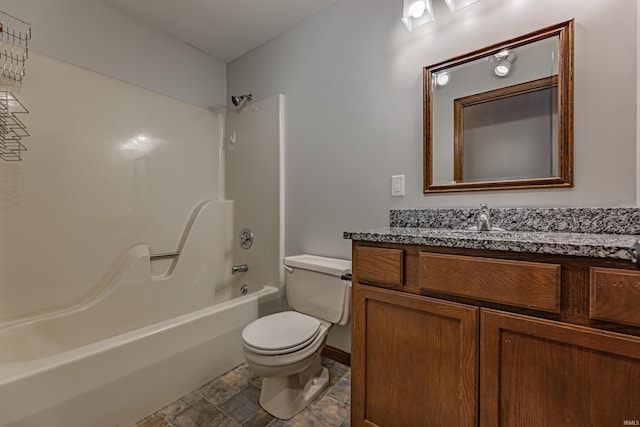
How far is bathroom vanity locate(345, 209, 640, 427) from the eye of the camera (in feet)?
2.27

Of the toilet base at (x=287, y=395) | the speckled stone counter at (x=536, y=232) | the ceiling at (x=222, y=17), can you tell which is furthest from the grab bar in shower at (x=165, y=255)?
the ceiling at (x=222, y=17)

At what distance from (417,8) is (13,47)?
2.19 m

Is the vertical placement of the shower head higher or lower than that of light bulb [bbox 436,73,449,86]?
higher

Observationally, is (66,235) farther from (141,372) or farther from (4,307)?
(141,372)

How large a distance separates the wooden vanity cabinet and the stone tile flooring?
31 centimetres

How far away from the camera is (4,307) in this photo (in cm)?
146

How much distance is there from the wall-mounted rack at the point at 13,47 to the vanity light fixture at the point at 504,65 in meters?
2.47

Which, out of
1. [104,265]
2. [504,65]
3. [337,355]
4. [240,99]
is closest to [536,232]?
[504,65]

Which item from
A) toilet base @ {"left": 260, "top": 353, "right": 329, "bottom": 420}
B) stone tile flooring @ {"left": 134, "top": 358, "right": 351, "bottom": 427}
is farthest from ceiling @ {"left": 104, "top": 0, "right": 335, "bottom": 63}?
stone tile flooring @ {"left": 134, "top": 358, "right": 351, "bottom": 427}

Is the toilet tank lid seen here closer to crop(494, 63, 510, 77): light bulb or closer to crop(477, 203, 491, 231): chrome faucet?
crop(477, 203, 491, 231): chrome faucet

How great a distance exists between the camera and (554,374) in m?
0.76

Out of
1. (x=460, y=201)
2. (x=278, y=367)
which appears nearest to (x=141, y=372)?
(x=278, y=367)

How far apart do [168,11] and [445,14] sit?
5.95ft

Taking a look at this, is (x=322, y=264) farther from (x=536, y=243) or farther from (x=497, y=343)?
(x=536, y=243)
